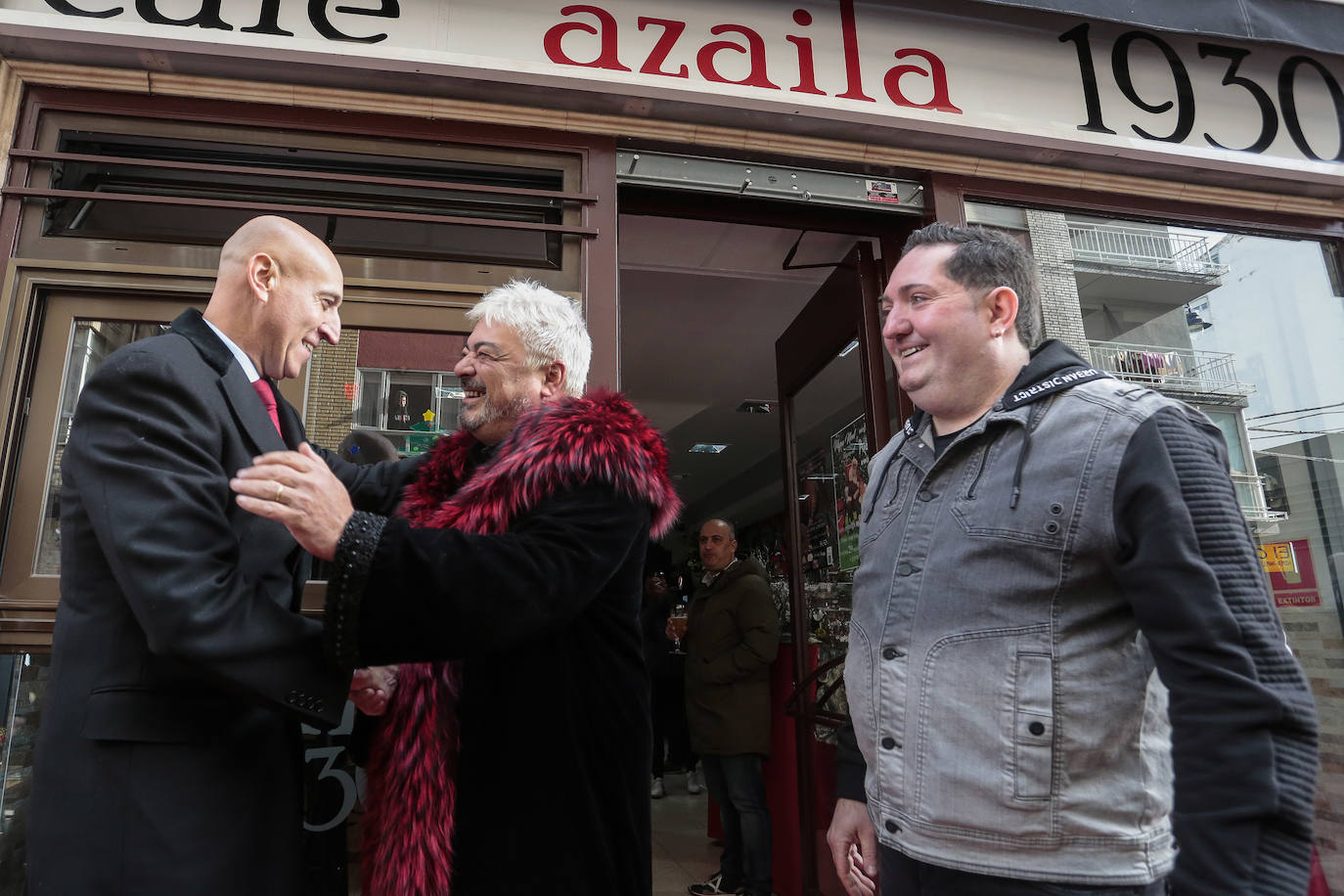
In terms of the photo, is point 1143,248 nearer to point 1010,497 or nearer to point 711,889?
point 1010,497

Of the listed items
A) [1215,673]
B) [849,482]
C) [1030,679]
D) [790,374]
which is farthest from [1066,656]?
[790,374]

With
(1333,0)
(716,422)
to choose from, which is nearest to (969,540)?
(1333,0)

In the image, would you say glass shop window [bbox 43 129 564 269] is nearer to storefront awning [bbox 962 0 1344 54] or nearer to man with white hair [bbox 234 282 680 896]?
man with white hair [bbox 234 282 680 896]

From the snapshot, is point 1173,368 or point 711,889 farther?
point 711,889

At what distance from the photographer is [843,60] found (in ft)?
10.4

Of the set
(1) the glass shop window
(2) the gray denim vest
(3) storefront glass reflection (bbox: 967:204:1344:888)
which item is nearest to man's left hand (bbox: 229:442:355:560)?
(2) the gray denim vest

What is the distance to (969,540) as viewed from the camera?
1.30 meters

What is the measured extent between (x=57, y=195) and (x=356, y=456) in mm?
1251

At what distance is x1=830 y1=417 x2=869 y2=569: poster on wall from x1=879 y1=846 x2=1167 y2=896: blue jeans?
224cm

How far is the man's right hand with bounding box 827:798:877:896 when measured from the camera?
1.54m

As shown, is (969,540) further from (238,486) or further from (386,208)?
(386,208)

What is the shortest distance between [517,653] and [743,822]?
133 inches

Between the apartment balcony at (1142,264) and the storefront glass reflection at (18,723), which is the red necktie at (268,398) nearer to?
the storefront glass reflection at (18,723)

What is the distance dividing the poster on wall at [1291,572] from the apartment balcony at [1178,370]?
0.65 metres
